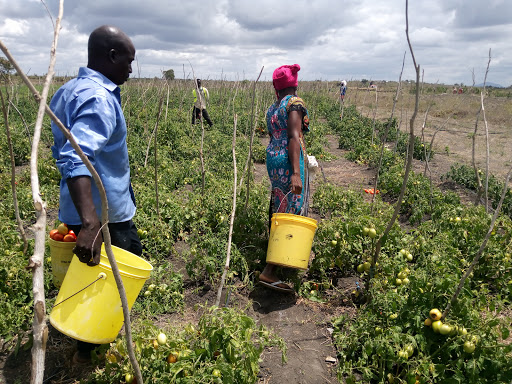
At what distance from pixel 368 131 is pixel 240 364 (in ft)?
32.7

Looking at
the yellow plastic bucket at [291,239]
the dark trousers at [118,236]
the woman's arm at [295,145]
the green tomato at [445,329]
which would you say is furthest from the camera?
the woman's arm at [295,145]

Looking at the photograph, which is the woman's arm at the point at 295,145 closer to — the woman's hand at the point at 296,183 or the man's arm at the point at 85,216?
the woman's hand at the point at 296,183

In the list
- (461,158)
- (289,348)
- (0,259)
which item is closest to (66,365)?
(0,259)

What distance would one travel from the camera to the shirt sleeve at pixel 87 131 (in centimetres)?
158

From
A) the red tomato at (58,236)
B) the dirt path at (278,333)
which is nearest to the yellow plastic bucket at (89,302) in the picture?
the red tomato at (58,236)

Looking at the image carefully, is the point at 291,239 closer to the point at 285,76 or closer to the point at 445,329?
the point at 445,329

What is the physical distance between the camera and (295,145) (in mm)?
2873

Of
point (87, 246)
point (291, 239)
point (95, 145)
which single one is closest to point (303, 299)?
point (291, 239)

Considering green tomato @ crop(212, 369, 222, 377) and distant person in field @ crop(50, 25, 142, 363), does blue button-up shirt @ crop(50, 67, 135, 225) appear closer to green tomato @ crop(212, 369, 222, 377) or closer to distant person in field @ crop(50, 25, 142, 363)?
distant person in field @ crop(50, 25, 142, 363)

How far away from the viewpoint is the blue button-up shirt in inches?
64.1

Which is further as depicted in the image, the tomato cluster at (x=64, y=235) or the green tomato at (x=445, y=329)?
the tomato cluster at (x=64, y=235)

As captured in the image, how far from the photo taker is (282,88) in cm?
300

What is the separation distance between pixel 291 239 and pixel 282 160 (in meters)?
0.65

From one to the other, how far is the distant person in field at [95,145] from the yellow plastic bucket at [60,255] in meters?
0.13
